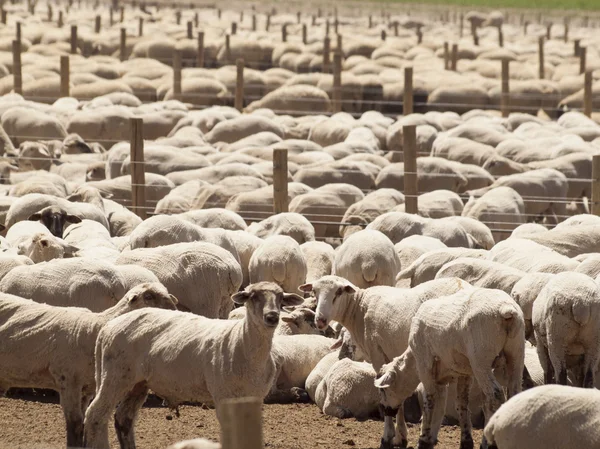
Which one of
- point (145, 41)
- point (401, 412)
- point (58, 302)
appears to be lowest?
point (401, 412)

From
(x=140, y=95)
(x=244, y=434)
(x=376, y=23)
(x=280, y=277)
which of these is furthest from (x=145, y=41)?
(x=244, y=434)

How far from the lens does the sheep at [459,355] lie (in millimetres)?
8148

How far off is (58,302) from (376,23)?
4685cm

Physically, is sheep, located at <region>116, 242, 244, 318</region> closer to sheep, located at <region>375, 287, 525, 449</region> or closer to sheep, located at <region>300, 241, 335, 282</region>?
sheep, located at <region>300, 241, 335, 282</region>

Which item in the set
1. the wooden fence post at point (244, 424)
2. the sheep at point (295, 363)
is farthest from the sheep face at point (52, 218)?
the wooden fence post at point (244, 424)

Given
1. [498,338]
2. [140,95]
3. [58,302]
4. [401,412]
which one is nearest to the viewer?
[498,338]

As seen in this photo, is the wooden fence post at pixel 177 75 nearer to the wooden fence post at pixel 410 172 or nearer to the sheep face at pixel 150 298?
the wooden fence post at pixel 410 172

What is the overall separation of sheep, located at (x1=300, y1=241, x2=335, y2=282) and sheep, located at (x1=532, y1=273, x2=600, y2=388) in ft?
13.7

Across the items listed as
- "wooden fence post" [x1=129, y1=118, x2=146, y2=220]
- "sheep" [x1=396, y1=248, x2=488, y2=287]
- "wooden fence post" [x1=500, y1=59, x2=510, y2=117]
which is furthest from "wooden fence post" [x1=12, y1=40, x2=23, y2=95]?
"sheep" [x1=396, y1=248, x2=488, y2=287]

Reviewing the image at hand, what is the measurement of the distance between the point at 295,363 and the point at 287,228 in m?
3.75

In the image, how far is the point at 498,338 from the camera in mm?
8156

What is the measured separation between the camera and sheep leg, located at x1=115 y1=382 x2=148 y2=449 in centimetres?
819

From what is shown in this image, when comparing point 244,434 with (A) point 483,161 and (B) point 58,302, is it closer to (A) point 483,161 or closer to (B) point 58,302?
(B) point 58,302

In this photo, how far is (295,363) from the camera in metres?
10.6
